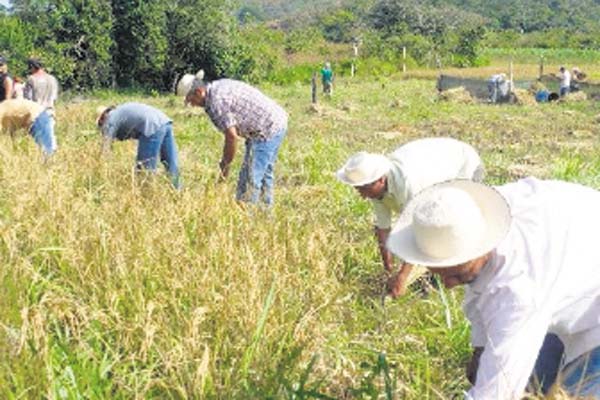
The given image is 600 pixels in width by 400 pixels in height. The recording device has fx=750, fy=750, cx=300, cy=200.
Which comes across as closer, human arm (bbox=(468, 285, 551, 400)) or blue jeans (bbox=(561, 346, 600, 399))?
human arm (bbox=(468, 285, 551, 400))

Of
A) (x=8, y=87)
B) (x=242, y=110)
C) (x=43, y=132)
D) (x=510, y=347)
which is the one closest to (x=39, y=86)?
(x=8, y=87)

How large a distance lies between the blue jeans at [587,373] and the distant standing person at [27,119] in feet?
18.0

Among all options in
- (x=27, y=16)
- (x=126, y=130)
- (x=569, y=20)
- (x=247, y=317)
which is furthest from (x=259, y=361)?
(x=569, y=20)

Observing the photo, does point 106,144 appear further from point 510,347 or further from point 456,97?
point 456,97

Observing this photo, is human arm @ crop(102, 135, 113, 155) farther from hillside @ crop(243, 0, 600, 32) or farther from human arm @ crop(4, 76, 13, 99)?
hillside @ crop(243, 0, 600, 32)

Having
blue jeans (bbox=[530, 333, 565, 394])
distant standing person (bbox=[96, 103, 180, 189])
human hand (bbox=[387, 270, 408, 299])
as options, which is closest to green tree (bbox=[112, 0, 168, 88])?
distant standing person (bbox=[96, 103, 180, 189])

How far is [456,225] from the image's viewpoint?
74.1 inches

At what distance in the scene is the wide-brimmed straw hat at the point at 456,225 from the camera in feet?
6.20

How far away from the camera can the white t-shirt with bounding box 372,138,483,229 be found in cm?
382

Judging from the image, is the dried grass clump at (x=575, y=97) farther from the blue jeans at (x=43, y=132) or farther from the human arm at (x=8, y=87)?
the blue jeans at (x=43, y=132)

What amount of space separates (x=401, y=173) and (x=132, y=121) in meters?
2.76

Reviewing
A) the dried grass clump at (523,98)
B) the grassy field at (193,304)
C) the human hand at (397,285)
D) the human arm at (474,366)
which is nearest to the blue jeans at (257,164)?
the grassy field at (193,304)

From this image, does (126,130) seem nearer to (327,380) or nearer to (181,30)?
(327,380)

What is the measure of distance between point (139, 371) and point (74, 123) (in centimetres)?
988
